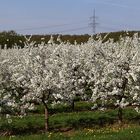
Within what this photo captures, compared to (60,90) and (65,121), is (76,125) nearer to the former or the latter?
(65,121)

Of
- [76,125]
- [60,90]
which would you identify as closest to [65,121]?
[76,125]

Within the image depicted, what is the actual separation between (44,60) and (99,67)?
270 centimetres

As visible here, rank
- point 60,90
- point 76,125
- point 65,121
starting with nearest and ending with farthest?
point 60,90 < point 76,125 < point 65,121

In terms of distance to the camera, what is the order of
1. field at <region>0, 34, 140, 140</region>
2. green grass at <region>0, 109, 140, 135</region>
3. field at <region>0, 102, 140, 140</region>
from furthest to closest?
green grass at <region>0, 109, 140, 135</region>
field at <region>0, 34, 140, 140</region>
field at <region>0, 102, 140, 140</region>

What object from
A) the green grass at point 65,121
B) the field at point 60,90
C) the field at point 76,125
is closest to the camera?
the field at point 76,125

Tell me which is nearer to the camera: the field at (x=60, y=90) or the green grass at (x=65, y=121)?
the field at (x=60, y=90)

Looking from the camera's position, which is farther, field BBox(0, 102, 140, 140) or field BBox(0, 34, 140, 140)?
field BBox(0, 34, 140, 140)

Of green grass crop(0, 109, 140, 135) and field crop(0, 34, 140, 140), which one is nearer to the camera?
field crop(0, 34, 140, 140)

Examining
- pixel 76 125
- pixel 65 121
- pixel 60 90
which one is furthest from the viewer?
pixel 65 121

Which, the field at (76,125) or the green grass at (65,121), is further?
the green grass at (65,121)

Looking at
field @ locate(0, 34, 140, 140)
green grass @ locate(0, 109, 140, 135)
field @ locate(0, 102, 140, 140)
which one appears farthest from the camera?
green grass @ locate(0, 109, 140, 135)

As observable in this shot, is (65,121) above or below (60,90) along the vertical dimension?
below

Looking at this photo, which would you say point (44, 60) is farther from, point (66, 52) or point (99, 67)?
point (66, 52)

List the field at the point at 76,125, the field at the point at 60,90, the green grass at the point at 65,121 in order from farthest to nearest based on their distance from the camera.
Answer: the green grass at the point at 65,121
the field at the point at 60,90
the field at the point at 76,125
